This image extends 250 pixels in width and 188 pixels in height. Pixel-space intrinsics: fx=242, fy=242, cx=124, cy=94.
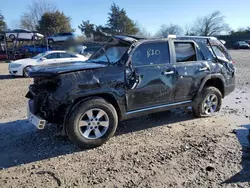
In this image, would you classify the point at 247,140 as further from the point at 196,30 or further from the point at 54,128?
the point at 196,30

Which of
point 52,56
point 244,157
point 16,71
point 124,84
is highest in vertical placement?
point 52,56

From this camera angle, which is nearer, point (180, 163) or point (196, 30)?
point (180, 163)

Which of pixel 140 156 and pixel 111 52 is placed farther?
pixel 111 52

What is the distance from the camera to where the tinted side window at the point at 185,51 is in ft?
16.6

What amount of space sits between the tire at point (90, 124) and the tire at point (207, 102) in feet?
7.15

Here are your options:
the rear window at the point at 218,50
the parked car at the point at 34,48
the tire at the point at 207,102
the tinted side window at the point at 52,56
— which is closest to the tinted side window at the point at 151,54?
the tire at the point at 207,102

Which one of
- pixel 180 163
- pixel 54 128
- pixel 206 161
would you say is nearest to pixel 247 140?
pixel 206 161

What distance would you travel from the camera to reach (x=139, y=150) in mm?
4055

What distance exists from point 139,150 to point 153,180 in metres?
0.90

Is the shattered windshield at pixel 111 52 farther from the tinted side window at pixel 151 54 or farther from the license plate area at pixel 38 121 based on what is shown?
the license plate area at pixel 38 121

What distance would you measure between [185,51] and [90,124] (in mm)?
2636

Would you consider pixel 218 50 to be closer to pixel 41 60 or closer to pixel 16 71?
pixel 41 60

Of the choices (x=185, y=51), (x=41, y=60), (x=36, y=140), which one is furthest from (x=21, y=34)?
(x=185, y=51)

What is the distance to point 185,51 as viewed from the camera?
524cm
